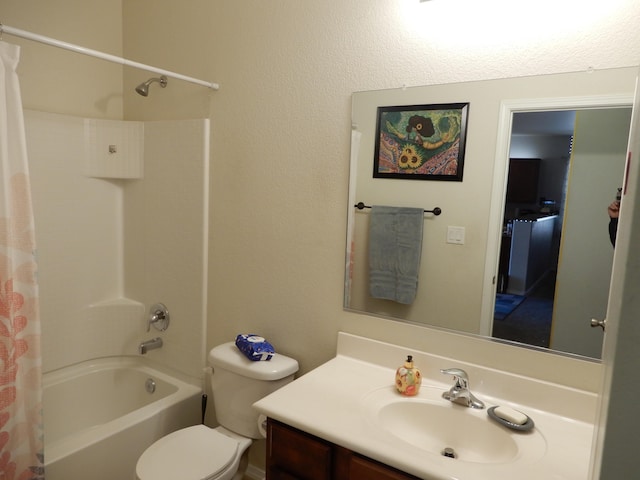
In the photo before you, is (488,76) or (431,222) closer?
(488,76)

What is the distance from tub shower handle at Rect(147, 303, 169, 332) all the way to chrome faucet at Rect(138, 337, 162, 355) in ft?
0.21

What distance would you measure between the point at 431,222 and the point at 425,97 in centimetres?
44

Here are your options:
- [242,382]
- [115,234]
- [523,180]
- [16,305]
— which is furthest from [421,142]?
[115,234]

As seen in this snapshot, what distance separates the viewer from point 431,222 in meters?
1.57

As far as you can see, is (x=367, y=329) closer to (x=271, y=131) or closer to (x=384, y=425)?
(x=384, y=425)

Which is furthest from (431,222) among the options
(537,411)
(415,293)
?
(537,411)

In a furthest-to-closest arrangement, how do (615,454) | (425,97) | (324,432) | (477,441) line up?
(425,97)
(477,441)
(324,432)
(615,454)

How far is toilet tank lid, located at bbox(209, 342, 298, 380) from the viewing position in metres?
1.76

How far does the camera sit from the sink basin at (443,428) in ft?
4.12

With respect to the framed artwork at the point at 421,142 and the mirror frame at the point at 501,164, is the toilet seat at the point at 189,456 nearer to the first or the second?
the mirror frame at the point at 501,164

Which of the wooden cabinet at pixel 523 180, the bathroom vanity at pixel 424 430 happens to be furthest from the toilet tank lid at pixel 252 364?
the wooden cabinet at pixel 523 180

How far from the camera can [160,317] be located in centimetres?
238

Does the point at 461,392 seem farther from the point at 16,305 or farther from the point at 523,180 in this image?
the point at 16,305

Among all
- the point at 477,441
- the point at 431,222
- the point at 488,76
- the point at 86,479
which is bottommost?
the point at 86,479
